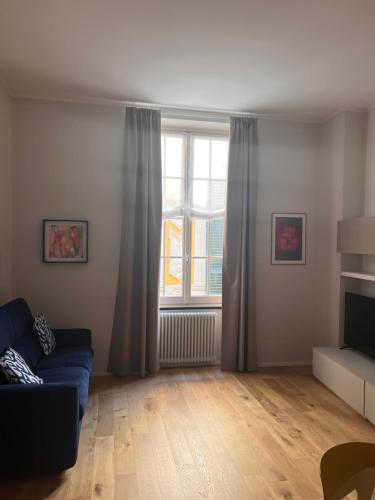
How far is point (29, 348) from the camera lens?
3098mm

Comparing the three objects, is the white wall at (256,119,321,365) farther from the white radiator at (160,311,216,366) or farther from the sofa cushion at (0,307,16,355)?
the sofa cushion at (0,307,16,355)

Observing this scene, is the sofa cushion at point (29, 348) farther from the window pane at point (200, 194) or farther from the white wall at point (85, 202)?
the window pane at point (200, 194)

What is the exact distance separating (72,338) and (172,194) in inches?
76.6

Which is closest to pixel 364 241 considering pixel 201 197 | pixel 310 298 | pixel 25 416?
pixel 310 298

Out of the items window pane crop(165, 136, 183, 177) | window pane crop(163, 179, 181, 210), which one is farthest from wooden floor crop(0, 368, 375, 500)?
window pane crop(165, 136, 183, 177)

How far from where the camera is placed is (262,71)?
3.20 m

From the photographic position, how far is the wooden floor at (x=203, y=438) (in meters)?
2.22

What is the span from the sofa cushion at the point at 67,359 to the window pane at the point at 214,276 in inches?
64.1

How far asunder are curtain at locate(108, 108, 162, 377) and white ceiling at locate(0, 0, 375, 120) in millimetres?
408

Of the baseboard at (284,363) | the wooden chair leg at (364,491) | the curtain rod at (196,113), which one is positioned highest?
the curtain rod at (196,113)

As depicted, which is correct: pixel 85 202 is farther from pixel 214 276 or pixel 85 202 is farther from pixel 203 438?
pixel 203 438

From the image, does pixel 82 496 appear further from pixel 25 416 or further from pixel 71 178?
pixel 71 178

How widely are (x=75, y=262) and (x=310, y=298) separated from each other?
110 inches

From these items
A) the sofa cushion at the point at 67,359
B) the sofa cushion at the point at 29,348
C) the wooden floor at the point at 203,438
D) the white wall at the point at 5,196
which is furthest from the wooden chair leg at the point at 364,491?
the white wall at the point at 5,196
